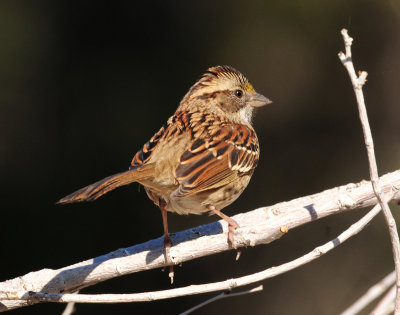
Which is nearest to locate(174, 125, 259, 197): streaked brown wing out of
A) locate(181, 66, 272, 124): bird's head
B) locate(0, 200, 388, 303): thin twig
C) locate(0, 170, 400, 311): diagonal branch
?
locate(181, 66, 272, 124): bird's head

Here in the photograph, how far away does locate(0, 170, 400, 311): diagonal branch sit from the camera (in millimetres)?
2740

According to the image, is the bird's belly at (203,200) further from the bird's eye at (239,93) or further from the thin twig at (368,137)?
the thin twig at (368,137)

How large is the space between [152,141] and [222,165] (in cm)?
39

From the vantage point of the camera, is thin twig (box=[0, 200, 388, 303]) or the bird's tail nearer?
thin twig (box=[0, 200, 388, 303])

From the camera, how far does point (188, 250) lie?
2861mm

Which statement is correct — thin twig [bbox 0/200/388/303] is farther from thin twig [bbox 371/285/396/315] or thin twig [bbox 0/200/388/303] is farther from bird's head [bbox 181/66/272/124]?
bird's head [bbox 181/66/272/124]

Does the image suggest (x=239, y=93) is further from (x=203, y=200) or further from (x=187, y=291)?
(x=187, y=291)

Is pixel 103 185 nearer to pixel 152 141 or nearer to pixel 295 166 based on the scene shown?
pixel 152 141

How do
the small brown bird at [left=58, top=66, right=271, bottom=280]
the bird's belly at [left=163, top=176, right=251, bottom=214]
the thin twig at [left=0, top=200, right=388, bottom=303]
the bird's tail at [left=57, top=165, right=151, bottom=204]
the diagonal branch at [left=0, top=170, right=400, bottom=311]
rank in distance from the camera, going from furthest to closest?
the bird's belly at [left=163, top=176, right=251, bottom=214]
the small brown bird at [left=58, top=66, right=271, bottom=280]
the diagonal branch at [left=0, top=170, right=400, bottom=311]
the bird's tail at [left=57, top=165, right=151, bottom=204]
the thin twig at [left=0, top=200, right=388, bottom=303]

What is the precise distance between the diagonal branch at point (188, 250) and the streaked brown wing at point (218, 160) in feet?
1.12

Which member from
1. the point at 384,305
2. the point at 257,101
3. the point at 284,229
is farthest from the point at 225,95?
the point at 384,305

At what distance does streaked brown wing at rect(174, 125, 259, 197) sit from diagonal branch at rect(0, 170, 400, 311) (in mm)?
341

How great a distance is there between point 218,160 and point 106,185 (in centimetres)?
84

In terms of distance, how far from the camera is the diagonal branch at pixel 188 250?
108 inches
